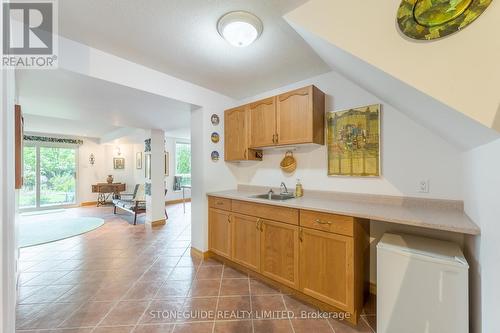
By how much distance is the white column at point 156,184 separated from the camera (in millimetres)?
4500

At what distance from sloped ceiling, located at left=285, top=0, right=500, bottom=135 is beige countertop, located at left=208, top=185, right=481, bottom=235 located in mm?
564

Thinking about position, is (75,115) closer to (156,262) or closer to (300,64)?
(156,262)

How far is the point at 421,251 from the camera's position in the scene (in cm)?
137

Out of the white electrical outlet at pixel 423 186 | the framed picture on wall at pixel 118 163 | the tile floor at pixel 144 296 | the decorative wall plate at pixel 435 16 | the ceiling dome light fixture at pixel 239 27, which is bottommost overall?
the tile floor at pixel 144 296

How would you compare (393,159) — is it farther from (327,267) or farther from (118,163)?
(118,163)

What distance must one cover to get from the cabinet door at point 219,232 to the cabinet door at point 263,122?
3.33ft

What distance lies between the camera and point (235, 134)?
9.40 feet

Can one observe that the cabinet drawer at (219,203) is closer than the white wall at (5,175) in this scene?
No

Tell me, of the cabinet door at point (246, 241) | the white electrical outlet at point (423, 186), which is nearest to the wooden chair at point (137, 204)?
the cabinet door at point (246, 241)

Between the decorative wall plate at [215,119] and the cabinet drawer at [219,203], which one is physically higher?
the decorative wall plate at [215,119]

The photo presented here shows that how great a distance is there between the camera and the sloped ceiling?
32.1 inches

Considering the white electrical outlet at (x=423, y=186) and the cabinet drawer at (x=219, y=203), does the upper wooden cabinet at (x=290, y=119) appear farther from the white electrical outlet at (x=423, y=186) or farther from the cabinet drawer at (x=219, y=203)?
the white electrical outlet at (x=423, y=186)

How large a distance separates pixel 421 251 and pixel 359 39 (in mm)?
1423

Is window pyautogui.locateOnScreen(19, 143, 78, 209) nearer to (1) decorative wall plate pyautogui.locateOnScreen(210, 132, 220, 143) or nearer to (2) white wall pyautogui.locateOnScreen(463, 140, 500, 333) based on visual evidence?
(1) decorative wall plate pyautogui.locateOnScreen(210, 132, 220, 143)
